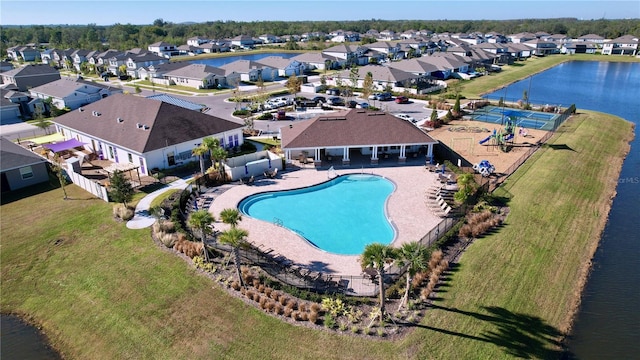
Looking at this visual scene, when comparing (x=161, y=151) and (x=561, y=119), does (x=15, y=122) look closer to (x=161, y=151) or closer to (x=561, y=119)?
(x=161, y=151)

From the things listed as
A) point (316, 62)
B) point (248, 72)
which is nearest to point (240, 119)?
point (248, 72)

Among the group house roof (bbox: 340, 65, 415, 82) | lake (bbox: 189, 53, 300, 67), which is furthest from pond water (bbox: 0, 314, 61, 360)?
lake (bbox: 189, 53, 300, 67)

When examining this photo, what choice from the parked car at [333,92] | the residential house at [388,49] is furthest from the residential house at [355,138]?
the residential house at [388,49]

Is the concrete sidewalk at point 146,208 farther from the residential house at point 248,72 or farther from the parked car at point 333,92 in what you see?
the residential house at point 248,72

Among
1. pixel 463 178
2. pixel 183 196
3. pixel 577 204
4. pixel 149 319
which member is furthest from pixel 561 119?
pixel 149 319

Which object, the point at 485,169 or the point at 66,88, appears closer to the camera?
the point at 485,169

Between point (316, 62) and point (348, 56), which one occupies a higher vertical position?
point (348, 56)

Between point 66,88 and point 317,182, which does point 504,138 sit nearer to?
point 317,182
